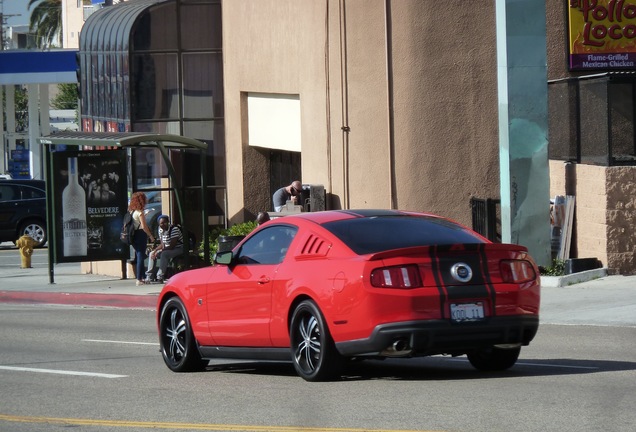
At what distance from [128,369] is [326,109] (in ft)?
39.7

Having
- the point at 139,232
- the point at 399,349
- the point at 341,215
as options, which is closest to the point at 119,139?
the point at 139,232

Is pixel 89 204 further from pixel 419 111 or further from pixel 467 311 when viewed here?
pixel 467 311

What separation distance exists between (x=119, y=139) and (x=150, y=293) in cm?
276

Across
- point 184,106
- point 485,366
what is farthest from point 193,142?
point 485,366

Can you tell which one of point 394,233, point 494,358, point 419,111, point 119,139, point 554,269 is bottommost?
point 494,358

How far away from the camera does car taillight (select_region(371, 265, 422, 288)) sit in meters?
9.63

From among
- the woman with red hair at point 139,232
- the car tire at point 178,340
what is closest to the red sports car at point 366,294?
the car tire at point 178,340

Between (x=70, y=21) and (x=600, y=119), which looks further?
(x=70, y=21)

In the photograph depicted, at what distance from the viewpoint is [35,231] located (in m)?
35.1

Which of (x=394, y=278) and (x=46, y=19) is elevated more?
(x=46, y=19)

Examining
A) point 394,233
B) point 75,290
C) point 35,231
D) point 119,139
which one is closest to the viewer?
point 394,233

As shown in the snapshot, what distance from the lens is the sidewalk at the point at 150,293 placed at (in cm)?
1593

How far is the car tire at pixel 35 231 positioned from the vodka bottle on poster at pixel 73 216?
1120 cm

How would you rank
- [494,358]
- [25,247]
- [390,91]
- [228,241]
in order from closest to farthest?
[494,358] → [228,241] → [390,91] → [25,247]
